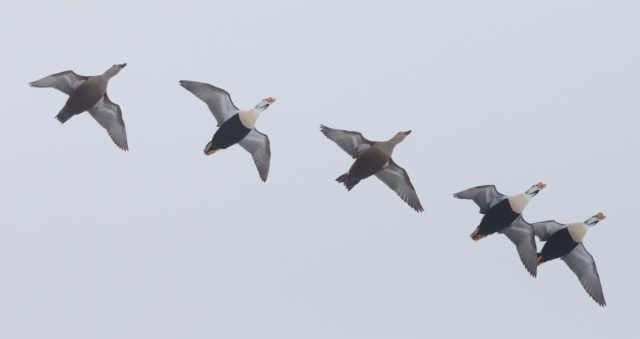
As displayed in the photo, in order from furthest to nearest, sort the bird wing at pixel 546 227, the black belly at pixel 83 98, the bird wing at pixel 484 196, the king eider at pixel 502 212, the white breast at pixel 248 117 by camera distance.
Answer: the bird wing at pixel 546 227 < the king eider at pixel 502 212 < the bird wing at pixel 484 196 < the white breast at pixel 248 117 < the black belly at pixel 83 98

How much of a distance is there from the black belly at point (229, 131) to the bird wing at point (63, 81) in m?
3.73

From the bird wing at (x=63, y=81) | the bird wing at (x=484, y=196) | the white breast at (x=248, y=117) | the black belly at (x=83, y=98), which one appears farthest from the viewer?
the bird wing at (x=484, y=196)

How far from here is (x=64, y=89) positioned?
33.1m

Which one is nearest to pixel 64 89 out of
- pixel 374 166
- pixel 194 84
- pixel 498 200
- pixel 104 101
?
pixel 104 101

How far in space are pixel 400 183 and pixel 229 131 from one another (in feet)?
15.7

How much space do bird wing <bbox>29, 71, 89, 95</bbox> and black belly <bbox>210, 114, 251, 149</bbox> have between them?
373cm

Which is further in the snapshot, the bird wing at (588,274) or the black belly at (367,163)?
the bird wing at (588,274)

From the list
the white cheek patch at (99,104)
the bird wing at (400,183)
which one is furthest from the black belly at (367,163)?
the white cheek patch at (99,104)

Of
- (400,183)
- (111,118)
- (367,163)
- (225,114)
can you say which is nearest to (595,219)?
(400,183)

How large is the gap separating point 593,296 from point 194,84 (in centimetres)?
1212

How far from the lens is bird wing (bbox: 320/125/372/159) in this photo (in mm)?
32812

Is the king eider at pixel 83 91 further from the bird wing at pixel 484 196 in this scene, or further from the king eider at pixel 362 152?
the bird wing at pixel 484 196

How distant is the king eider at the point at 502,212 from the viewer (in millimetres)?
33188

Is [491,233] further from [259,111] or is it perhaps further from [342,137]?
[259,111]
